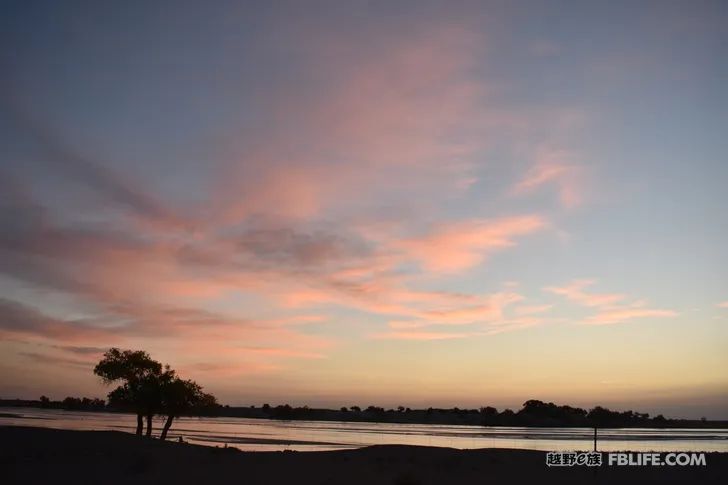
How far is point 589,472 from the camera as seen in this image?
1590 inches

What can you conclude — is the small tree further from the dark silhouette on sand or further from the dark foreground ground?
the dark foreground ground

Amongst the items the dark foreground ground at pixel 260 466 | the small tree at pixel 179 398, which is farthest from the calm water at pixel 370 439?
the dark foreground ground at pixel 260 466

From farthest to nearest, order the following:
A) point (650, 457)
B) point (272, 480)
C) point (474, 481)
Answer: point (650, 457)
point (474, 481)
point (272, 480)

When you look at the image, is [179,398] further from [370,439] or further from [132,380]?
[370,439]

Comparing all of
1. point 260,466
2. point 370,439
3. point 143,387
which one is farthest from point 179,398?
point 370,439

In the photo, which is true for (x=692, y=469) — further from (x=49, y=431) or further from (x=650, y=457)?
(x=49, y=431)

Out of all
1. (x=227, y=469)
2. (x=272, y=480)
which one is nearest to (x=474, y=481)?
(x=272, y=480)

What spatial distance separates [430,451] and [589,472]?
10.9 metres

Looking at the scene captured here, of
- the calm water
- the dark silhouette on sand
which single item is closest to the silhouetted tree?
the dark silhouette on sand

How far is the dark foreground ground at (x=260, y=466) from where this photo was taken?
32.5 m

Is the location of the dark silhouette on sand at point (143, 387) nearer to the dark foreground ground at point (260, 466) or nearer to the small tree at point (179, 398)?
the small tree at point (179, 398)

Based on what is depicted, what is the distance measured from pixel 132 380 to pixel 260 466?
26.6 metres

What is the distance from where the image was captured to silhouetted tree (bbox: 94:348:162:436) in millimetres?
57094

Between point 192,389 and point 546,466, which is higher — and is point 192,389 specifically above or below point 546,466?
above
